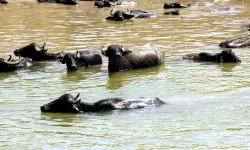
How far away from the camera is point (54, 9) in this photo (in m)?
33.4

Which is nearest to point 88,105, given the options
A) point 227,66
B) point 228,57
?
point 227,66

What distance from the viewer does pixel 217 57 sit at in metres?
15.3

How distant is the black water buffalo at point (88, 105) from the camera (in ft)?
32.5

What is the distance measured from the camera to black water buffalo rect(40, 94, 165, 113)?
9.91 meters

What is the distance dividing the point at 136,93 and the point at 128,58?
3.08m

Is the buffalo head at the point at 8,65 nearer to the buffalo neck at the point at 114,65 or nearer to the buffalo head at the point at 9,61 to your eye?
the buffalo head at the point at 9,61

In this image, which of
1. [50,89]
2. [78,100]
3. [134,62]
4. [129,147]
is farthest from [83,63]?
[129,147]

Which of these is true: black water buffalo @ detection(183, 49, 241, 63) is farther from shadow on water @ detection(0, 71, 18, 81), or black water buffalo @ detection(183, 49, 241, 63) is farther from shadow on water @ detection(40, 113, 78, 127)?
shadow on water @ detection(40, 113, 78, 127)

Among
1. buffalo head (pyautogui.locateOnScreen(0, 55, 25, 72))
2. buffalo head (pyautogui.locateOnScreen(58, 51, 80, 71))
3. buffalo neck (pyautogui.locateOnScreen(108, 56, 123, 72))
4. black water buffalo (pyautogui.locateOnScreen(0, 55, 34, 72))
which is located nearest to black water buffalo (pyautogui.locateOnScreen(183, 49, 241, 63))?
buffalo neck (pyautogui.locateOnScreen(108, 56, 123, 72))

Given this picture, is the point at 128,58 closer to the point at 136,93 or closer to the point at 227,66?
the point at 227,66

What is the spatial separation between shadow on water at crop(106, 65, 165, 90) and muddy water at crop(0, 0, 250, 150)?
0.07 ft

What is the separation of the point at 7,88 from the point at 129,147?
522 centimetres

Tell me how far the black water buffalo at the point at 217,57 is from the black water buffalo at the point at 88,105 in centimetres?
537

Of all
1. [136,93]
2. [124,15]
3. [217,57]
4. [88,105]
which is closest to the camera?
[88,105]
